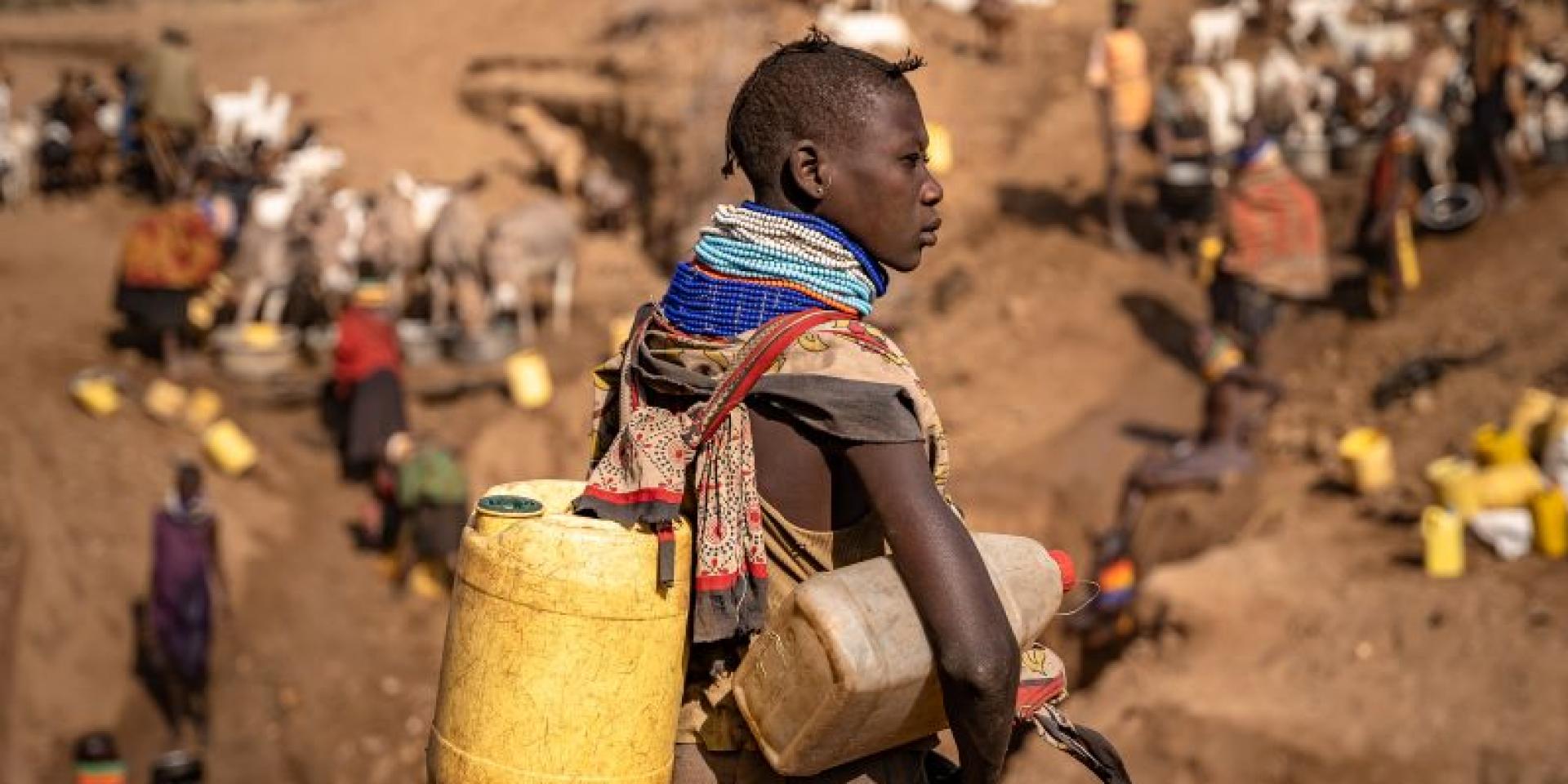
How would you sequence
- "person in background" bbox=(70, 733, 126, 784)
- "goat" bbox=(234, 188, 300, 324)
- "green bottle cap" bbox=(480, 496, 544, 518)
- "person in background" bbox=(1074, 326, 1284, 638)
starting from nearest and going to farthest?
"green bottle cap" bbox=(480, 496, 544, 518) → "person in background" bbox=(70, 733, 126, 784) → "person in background" bbox=(1074, 326, 1284, 638) → "goat" bbox=(234, 188, 300, 324)

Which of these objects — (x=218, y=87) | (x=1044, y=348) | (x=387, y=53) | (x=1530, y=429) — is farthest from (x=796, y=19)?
(x=1530, y=429)

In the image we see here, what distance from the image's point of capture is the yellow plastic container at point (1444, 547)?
821 centimetres

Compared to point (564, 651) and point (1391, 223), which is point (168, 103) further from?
point (564, 651)

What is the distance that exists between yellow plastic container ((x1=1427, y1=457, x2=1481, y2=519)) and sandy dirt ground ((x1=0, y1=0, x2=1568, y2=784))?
272 mm

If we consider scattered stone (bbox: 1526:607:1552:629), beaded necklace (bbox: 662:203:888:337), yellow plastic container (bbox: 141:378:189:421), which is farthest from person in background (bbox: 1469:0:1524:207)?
beaded necklace (bbox: 662:203:888:337)

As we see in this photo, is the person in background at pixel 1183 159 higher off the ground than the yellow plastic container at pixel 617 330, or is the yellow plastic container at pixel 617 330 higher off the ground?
the person in background at pixel 1183 159

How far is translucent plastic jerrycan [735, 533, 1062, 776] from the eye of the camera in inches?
82.1

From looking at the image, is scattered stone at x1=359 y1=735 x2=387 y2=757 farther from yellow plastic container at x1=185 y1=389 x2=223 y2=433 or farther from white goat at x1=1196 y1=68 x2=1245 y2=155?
white goat at x1=1196 y1=68 x2=1245 y2=155

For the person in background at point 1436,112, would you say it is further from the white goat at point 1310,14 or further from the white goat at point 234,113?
the white goat at point 234,113

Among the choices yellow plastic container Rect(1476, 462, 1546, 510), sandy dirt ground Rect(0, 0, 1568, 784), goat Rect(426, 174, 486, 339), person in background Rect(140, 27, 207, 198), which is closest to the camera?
sandy dirt ground Rect(0, 0, 1568, 784)

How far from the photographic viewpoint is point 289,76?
1958cm

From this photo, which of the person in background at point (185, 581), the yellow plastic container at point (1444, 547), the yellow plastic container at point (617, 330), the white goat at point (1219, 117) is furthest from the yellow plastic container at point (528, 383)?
the yellow plastic container at point (1444, 547)

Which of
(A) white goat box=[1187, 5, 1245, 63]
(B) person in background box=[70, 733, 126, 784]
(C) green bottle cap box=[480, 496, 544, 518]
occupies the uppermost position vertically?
(A) white goat box=[1187, 5, 1245, 63]

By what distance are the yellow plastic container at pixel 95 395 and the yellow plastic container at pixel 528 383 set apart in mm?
2923
